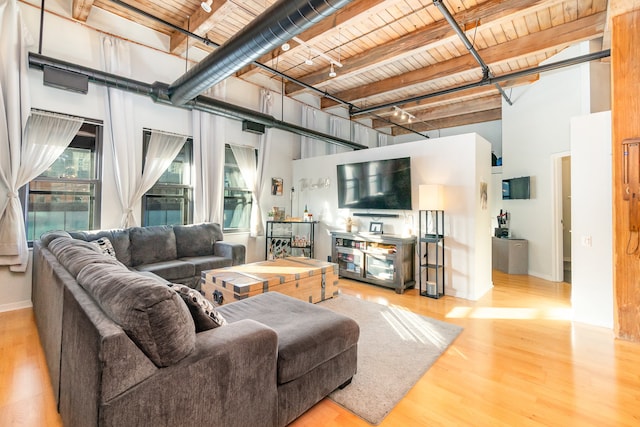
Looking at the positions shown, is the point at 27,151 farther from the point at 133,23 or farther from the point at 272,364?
the point at 272,364

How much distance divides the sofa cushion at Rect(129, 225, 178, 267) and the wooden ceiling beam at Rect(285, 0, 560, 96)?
12.1 ft

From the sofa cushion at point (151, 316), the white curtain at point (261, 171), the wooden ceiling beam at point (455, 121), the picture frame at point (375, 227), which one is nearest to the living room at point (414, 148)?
the white curtain at point (261, 171)

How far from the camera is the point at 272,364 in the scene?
1624mm

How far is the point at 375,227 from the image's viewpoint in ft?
17.6

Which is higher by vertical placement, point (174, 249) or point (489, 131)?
point (489, 131)

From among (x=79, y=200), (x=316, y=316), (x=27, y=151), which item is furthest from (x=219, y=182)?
(x=316, y=316)

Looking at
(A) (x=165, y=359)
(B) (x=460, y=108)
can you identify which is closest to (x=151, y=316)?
(A) (x=165, y=359)

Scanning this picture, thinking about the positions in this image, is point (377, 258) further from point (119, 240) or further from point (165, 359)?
point (165, 359)

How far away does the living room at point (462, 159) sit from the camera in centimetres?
342

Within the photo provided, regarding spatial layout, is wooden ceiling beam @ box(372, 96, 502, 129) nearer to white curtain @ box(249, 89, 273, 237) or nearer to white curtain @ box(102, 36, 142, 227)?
white curtain @ box(249, 89, 273, 237)

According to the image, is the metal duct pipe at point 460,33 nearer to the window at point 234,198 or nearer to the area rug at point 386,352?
the area rug at point 386,352

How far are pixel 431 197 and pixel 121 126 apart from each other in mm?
4537

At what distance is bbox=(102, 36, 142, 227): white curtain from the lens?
417cm

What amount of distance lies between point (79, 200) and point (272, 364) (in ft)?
13.6
